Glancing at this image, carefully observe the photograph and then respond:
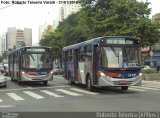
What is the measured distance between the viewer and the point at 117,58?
20.9 metres

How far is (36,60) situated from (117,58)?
30.2ft

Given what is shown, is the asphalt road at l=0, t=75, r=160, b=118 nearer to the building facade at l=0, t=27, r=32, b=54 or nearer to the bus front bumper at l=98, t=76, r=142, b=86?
the bus front bumper at l=98, t=76, r=142, b=86

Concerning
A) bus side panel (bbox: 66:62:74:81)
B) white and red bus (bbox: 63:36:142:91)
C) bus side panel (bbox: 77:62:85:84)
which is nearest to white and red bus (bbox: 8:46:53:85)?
bus side panel (bbox: 66:62:74:81)

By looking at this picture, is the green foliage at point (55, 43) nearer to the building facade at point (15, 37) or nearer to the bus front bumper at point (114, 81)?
the building facade at point (15, 37)

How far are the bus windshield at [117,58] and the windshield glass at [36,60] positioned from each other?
8.46m

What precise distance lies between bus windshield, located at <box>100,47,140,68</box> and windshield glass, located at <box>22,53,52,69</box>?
8455 millimetres

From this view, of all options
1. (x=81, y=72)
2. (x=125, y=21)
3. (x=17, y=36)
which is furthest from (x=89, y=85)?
(x=17, y=36)

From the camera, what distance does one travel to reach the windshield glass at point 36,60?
28.6m

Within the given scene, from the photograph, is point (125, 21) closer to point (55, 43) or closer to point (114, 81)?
point (114, 81)

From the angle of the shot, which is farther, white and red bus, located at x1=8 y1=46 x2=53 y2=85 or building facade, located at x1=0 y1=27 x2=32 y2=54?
building facade, located at x1=0 y1=27 x2=32 y2=54

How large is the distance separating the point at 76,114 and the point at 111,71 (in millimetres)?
8340

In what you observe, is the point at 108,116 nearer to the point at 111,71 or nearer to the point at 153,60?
the point at 111,71

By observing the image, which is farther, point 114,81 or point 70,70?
point 70,70

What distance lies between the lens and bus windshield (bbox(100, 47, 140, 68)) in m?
20.9
